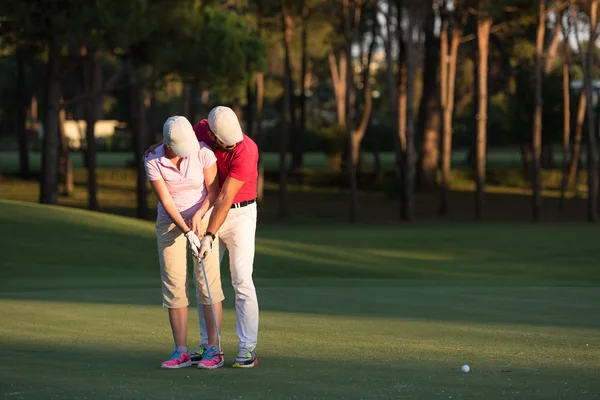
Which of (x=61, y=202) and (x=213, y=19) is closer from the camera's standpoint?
(x=213, y=19)

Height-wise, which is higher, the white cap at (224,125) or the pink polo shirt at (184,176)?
the white cap at (224,125)

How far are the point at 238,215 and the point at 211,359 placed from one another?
119cm

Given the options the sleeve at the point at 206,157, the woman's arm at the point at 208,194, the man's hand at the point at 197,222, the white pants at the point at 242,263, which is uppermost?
the sleeve at the point at 206,157

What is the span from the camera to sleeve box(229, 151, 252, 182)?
10.4 meters

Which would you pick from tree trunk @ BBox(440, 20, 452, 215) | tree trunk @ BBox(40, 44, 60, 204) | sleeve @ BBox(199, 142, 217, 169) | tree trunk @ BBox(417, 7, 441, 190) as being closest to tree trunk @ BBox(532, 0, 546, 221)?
tree trunk @ BBox(440, 20, 452, 215)

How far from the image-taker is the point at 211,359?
34.8 ft

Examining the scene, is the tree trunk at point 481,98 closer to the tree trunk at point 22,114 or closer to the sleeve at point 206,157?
the tree trunk at point 22,114

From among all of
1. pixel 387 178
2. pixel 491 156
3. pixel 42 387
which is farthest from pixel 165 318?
pixel 491 156

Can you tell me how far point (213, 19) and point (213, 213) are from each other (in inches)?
1307

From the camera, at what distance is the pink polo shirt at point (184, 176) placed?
407 inches

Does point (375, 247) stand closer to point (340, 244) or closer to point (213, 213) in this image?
point (340, 244)

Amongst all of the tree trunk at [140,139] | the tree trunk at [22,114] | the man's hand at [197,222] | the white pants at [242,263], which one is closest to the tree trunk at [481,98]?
the tree trunk at [140,139]

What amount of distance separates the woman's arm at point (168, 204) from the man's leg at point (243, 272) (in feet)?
1.41

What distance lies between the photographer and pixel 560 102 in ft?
186
